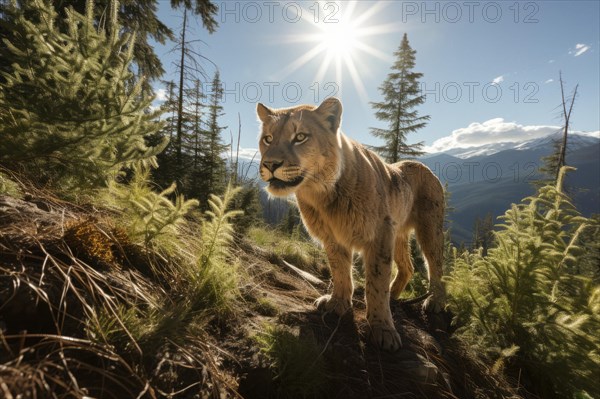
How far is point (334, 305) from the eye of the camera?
3639 millimetres

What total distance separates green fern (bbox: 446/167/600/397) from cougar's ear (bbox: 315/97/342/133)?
7.71 ft

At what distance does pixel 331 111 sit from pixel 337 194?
43.5 inches

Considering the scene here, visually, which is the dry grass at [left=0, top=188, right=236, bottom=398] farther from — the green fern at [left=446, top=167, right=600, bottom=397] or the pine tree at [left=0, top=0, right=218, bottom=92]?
the pine tree at [left=0, top=0, right=218, bottom=92]

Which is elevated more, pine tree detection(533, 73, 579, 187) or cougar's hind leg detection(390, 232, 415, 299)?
pine tree detection(533, 73, 579, 187)

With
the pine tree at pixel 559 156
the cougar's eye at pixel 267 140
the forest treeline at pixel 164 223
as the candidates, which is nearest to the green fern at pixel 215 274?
the forest treeline at pixel 164 223

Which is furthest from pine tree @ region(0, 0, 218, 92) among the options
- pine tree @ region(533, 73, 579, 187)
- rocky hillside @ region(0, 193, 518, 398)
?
pine tree @ region(533, 73, 579, 187)

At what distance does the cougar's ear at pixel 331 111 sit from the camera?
148 inches

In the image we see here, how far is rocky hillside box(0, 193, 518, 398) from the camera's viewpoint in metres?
1.41

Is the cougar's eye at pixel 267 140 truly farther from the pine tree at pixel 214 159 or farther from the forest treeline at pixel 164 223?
the pine tree at pixel 214 159

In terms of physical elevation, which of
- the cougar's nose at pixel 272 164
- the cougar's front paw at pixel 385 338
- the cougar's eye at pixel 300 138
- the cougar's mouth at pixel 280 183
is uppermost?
the cougar's eye at pixel 300 138

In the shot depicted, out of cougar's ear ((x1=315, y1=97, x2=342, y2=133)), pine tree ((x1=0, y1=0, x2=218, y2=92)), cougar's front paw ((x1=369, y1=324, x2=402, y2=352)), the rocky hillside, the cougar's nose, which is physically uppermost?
pine tree ((x1=0, y1=0, x2=218, y2=92))

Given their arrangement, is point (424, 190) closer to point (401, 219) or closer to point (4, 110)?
point (401, 219)

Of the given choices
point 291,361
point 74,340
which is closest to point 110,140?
point 74,340

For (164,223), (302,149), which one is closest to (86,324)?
(164,223)
